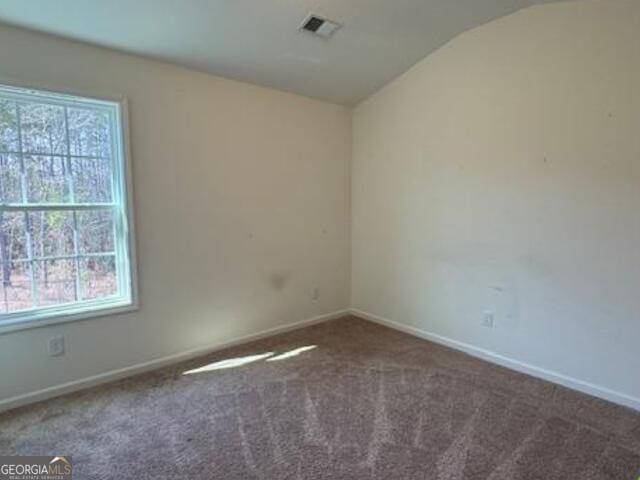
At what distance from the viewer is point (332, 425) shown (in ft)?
7.25

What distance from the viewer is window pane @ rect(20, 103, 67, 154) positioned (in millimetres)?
2408

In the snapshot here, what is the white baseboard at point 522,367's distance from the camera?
2.49 metres

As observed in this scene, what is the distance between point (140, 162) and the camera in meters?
2.78

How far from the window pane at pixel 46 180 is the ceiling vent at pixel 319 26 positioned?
181 centimetres

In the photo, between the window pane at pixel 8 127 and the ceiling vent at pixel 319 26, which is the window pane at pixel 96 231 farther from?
the ceiling vent at pixel 319 26

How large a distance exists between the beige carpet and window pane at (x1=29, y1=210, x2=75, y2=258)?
3.04 ft

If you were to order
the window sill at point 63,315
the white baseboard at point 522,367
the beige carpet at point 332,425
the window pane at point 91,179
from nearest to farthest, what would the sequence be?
the beige carpet at point 332,425 < the window sill at point 63,315 < the white baseboard at point 522,367 < the window pane at point 91,179

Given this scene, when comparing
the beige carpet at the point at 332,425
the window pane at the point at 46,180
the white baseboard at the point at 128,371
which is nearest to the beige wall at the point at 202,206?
the white baseboard at the point at 128,371

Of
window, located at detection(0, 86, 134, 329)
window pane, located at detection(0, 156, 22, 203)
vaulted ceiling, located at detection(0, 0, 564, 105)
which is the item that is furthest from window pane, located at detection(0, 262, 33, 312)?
vaulted ceiling, located at detection(0, 0, 564, 105)

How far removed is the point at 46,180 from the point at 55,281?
642 millimetres

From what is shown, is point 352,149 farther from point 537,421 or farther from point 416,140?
point 537,421

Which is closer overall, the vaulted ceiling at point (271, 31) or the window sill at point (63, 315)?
the vaulted ceiling at point (271, 31)

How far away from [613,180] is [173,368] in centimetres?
319

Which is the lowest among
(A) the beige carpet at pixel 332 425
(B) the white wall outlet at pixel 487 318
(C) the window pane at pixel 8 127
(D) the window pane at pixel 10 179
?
(A) the beige carpet at pixel 332 425
